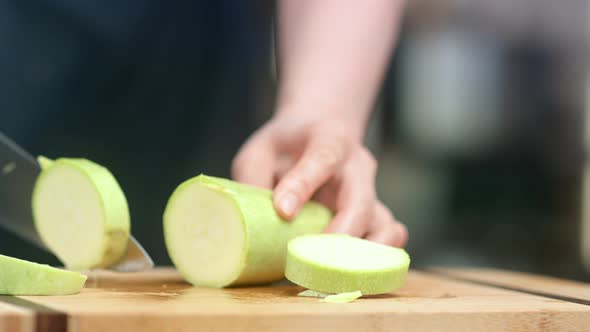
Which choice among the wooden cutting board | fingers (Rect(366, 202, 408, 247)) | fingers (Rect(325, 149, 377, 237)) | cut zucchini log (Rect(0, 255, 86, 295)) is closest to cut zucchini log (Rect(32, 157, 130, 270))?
the wooden cutting board

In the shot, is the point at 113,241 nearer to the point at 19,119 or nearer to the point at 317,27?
the point at 19,119

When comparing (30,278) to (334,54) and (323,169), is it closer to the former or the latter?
(323,169)

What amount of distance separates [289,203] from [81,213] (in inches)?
14.0

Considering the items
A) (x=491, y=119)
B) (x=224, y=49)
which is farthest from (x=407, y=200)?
(x=224, y=49)

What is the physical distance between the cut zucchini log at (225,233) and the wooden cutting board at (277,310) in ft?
0.11

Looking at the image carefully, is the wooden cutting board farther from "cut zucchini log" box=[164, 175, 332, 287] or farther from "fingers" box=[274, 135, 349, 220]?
"fingers" box=[274, 135, 349, 220]

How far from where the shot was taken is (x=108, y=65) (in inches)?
70.7

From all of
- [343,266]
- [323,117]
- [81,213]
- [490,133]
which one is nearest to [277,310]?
[343,266]

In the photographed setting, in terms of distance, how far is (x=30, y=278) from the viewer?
42.1 inches

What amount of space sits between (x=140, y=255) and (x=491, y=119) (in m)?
3.38

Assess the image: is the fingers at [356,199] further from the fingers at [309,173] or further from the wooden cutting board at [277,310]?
the wooden cutting board at [277,310]

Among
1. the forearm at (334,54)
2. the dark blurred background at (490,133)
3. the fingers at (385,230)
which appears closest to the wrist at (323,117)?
the forearm at (334,54)

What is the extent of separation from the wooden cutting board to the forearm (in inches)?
20.0

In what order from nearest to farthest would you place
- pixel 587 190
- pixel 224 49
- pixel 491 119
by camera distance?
pixel 224 49 < pixel 587 190 < pixel 491 119
